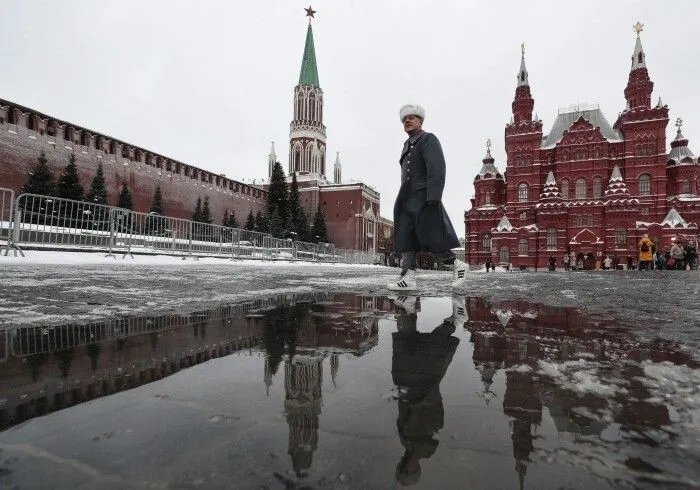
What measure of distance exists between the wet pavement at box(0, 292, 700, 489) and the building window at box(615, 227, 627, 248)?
35939 mm

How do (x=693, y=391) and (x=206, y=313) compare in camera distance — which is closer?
(x=693, y=391)

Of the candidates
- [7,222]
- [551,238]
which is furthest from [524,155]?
[7,222]

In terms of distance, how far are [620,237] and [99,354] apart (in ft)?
123

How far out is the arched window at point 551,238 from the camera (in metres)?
33.3

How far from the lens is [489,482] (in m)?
→ 0.51

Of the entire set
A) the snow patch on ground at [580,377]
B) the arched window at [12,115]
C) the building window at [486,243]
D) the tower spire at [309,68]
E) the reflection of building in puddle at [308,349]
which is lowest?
the reflection of building in puddle at [308,349]

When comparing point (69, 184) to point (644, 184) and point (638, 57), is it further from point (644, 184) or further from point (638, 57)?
point (638, 57)

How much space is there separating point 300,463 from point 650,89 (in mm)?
43940

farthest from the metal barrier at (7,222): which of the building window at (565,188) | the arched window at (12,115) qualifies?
the building window at (565,188)

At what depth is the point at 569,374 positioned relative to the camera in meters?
1.03

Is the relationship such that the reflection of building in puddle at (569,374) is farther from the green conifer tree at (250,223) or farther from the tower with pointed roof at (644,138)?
the green conifer tree at (250,223)

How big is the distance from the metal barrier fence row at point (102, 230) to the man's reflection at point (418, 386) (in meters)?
6.51

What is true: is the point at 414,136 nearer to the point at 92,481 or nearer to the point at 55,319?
the point at 55,319

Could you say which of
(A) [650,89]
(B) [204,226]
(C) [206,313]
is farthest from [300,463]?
(A) [650,89]
